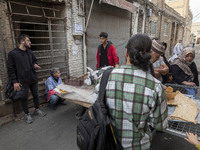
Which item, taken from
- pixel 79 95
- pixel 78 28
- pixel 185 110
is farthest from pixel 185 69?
pixel 78 28

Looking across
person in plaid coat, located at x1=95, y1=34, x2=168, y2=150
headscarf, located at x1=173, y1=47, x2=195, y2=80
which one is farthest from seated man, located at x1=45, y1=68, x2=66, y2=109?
headscarf, located at x1=173, y1=47, x2=195, y2=80

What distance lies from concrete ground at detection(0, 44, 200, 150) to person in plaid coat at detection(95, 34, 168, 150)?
5.34 feet

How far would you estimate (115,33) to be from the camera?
22.9ft

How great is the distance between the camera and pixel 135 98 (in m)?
1.07

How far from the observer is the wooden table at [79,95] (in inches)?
96.3

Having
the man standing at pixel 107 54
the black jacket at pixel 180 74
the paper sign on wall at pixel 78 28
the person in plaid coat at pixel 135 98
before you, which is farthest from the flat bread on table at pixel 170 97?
the paper sign on wall at pixel 78 28

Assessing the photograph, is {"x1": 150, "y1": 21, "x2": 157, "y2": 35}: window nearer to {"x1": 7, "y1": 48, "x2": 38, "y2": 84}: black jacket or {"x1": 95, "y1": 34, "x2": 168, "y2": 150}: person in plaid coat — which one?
{"x1": 7, "y1": 48, "x2": 38, "y2": 84}: black jacket

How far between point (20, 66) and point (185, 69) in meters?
3.55

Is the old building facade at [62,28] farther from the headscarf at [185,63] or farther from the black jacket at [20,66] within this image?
the headscarf at [185,63]

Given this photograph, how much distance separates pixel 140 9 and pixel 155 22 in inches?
114

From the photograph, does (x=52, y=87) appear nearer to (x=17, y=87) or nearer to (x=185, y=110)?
(x=17, y=87)

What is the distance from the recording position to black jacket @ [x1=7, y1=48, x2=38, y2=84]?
2.85 m

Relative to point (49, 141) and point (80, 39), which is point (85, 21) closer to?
point (80, 39)

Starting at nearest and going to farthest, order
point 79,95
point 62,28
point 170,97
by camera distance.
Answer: point 170,97 → point 79,95 → point 62,28
